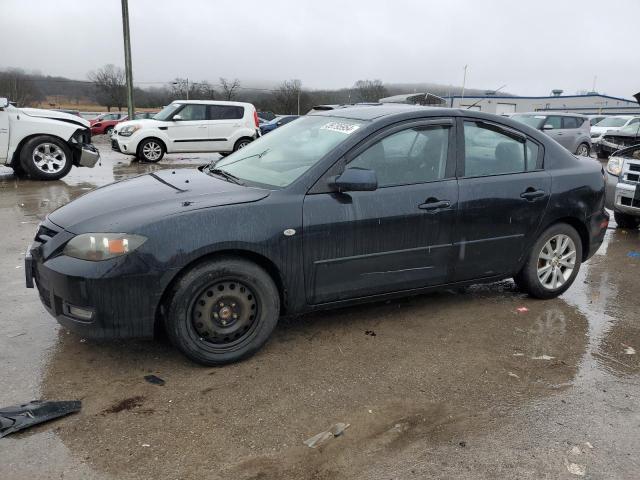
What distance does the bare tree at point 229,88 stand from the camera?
55222 mm

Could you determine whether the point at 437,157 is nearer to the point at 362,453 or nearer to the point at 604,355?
the point at 604,355

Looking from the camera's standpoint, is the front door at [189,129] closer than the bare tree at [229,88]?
Yes

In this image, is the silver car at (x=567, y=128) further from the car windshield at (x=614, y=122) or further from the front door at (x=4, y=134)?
the front door at (x=4, y=134)

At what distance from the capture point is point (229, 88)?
56.4 meters

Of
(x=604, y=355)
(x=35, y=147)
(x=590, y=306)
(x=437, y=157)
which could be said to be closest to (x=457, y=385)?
(x=604, y=355)

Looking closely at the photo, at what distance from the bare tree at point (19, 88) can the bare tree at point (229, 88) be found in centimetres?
1673

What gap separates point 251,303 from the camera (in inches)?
141

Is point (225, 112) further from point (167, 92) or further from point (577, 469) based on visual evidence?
point (167, 92)

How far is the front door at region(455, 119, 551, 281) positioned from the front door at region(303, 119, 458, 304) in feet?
0.42

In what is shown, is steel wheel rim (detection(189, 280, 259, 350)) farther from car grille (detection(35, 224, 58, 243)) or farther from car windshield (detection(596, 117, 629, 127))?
car windshield (detection(596, 117, 629, 127))

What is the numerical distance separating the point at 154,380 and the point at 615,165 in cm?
710

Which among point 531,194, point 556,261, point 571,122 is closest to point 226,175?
point 531,194

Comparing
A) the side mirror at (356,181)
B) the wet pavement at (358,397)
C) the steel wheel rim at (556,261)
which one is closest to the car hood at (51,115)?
the wet pavement at (358,397)

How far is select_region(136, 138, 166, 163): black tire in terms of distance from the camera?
14.8 m
